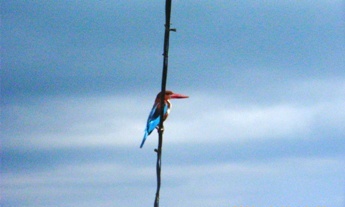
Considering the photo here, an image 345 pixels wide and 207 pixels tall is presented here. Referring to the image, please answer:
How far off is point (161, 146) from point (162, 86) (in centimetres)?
51

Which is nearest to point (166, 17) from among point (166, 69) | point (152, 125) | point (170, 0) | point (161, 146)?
point (170, 0)

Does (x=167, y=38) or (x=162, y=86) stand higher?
(x=167, y=38)

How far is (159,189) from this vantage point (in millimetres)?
4137

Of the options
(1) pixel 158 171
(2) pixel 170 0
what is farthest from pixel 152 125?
(2) pixel 170 0

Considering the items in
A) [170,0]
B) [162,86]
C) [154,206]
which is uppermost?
[170,0]

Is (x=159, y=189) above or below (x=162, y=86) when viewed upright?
below

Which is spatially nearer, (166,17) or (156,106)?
(166,17)

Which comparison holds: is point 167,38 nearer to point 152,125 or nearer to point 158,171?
point 158,171

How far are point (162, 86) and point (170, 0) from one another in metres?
0.70

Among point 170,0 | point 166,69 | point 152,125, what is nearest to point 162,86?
point 166,69

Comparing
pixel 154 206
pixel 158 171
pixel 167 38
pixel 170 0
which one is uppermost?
pixel 170 0

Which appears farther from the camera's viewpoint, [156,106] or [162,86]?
[156,106]

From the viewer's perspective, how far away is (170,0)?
157 inches

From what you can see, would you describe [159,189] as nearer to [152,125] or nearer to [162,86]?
[162,86]
